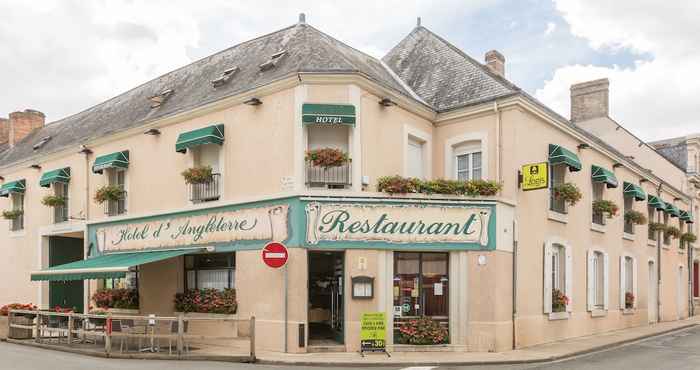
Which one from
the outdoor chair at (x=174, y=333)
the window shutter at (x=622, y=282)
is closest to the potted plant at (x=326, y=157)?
the outdoor chair at (x=174, y=333)

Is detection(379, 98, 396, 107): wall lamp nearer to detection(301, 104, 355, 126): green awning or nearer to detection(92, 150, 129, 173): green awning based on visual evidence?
detection(301, 104, 355, 126): green awning

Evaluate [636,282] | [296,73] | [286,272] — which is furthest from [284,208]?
[636,282]

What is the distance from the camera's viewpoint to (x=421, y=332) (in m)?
15.1

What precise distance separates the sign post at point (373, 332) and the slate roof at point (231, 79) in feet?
18.9

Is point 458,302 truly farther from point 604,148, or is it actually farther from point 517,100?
point 604,148

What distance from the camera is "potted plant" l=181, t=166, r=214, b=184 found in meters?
17.0

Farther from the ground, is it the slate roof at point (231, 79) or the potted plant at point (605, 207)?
the slate roof at point (231, 79)

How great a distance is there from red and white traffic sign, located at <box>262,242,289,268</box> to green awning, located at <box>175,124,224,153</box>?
14.0 feet

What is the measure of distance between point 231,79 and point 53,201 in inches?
347

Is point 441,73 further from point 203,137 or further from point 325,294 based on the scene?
point 325,294

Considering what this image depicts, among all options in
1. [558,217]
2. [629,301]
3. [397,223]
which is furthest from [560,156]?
[629,301]

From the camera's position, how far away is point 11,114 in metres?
30.7

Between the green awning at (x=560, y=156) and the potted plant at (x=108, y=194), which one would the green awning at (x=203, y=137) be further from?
the green awning at (x=560, y=156)

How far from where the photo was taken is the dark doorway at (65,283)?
2386 centimetres
